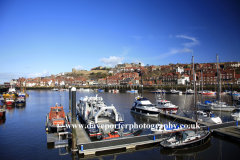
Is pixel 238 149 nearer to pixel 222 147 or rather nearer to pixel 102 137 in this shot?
pixel 222 147

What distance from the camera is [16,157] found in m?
14.0

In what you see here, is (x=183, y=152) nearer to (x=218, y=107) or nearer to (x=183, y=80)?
(x=218, y=107)

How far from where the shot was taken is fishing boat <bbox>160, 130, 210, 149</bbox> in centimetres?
1421

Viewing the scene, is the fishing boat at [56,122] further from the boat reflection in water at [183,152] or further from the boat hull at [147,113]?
the boat hull at [147,113]

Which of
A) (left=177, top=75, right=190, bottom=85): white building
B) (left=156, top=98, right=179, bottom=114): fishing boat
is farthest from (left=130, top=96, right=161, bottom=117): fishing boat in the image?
(left=177, top=75, right=190, bottom=85): white building

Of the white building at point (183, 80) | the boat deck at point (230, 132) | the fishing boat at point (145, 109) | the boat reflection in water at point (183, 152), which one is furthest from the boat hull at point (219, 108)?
the white building at point (183, 80)

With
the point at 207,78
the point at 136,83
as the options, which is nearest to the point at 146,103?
the point at 207,78

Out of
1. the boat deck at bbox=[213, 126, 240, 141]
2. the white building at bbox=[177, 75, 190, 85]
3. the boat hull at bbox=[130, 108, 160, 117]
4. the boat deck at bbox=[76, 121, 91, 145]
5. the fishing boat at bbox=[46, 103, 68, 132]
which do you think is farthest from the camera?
the white building at bbox=[177, 75, 190, 85]

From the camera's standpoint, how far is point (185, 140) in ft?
47.8

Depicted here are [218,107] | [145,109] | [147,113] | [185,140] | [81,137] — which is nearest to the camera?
[185,140]

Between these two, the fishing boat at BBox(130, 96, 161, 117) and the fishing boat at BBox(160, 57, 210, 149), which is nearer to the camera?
the fishing boat at BBox(160, 57, 210, 149)

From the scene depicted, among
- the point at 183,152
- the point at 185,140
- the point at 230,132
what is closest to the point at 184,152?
the point at 183,152

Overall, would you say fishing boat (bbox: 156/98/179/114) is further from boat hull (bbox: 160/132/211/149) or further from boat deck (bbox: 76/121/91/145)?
boat deck (bbox: 76/121/91/145)

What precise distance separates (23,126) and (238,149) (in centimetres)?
2388
